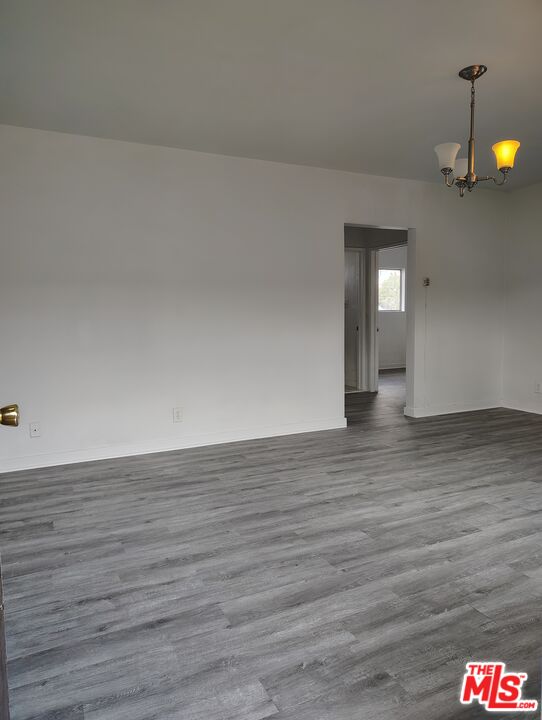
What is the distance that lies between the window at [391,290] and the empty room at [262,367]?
3861 millimetres

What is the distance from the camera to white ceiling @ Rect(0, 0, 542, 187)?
7.92 feet

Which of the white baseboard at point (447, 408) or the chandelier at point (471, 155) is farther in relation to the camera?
the white baseboard at point (447, 408)

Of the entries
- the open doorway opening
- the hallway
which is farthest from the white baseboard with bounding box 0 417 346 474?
the open doorway opening

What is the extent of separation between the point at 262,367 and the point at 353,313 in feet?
10.6

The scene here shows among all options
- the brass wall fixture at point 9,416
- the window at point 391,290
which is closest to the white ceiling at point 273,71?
the brass wall fixture at point 9,416

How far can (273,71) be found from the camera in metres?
2.99

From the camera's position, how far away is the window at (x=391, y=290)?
1049cm

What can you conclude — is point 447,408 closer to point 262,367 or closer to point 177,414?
point 262,367

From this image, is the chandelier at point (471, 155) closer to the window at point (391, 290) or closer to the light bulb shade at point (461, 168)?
the light bulb shade at point (461, 168)

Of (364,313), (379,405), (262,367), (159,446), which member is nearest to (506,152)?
(262,367)

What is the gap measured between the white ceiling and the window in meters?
6.12

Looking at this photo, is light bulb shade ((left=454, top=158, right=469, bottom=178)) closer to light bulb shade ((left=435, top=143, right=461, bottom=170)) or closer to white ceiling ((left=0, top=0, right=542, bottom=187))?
light bulb shade ((left=435, top=143, right=461, bottom=170))

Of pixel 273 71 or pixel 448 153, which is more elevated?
pixel 273 71

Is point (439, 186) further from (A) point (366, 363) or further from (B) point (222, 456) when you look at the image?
(B) point (222, 456)
